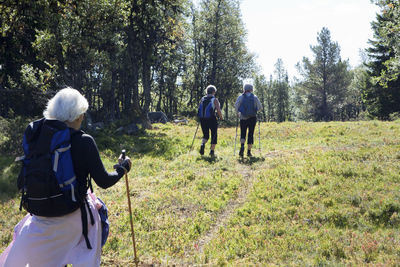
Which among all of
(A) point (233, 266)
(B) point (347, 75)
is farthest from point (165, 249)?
(B) point (347, 75)

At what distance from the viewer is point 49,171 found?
3.32 m

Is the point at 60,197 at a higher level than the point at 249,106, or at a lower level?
lower

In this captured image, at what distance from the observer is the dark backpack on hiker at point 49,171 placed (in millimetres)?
3328

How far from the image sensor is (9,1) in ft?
32.6

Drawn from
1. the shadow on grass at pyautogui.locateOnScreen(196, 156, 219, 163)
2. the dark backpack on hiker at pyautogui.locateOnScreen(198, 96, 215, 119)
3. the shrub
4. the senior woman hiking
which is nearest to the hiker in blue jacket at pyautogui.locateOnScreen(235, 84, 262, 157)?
the dark backpack on hiker at pyautogui.locateOnScreen(198, 96, 215, 119)

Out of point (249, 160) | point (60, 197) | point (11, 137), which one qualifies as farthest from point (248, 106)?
point (11, 137)

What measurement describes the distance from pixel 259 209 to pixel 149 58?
2461 cm

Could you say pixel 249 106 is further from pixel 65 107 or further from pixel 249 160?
pixel 65 107

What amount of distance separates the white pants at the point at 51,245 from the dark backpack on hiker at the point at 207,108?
10345mm

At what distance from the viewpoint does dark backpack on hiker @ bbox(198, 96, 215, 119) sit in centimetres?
1362

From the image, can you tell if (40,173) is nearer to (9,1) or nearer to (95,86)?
(9,1)

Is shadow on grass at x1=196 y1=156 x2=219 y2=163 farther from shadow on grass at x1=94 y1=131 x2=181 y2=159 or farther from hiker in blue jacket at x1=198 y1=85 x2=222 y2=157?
shadow on grass at x1=94 y1=131 x2=181 y2=159

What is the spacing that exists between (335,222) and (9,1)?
11.7m

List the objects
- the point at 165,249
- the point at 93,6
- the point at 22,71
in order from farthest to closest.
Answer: the point at 93,6, the point at 22,71, the point at 165,249
